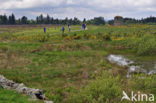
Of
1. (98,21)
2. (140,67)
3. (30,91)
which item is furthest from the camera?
(98,21)

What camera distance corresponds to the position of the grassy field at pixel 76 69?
13.3 m

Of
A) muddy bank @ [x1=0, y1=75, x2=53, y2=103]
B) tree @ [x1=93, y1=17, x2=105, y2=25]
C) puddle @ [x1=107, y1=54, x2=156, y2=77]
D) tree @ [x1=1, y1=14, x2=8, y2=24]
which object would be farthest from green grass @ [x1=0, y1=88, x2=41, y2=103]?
tree @ [x1=93, y1=17, x2=105, y2=25]

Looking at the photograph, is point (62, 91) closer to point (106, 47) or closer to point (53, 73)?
point (53, 73)

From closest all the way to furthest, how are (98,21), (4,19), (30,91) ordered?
(30,91), (4,19), (98,21)

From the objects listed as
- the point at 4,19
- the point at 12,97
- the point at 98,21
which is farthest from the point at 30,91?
the point at 98,21

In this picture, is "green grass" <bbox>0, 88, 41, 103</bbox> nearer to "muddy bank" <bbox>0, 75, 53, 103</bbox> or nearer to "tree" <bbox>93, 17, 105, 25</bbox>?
"muddy bank" <bbox>0, 75, 53, 103</bbox>

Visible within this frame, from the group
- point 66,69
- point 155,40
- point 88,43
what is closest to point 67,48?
point 88,43

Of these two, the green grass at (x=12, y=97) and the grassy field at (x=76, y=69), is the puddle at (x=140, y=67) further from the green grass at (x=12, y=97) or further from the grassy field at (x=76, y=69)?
the green grass at (x=12, y=97)

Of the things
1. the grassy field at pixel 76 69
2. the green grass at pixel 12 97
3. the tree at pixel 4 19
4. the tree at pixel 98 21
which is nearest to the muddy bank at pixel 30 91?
the green grass at pixel 12 97

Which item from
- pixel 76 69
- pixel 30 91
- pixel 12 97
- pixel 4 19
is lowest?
pixel 76 69

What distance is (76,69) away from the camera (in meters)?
24.0

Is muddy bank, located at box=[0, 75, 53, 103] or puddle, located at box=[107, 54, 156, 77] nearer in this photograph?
muddy bank, located at box=[0, 75, 53, 103]

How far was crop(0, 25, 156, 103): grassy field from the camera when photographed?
1330cm

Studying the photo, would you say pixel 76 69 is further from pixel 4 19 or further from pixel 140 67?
pixel 4 19
